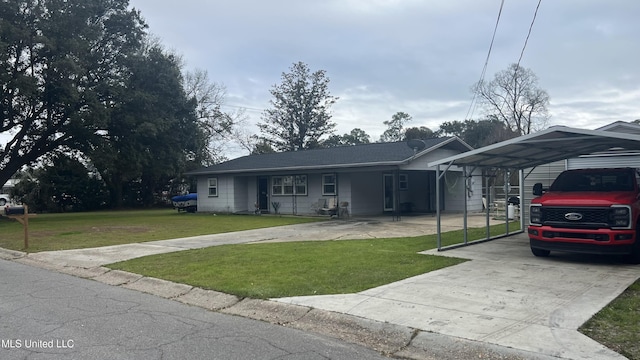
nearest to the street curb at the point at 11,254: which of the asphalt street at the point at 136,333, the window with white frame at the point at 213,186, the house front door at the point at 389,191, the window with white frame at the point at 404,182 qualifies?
the asphalt street at the point at 136,333

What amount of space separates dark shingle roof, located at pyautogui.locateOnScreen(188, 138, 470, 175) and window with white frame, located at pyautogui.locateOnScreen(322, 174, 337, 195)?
0.77 metres

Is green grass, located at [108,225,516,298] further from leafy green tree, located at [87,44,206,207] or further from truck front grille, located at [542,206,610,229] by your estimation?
leafy green tree, located at [87,44,206,207]

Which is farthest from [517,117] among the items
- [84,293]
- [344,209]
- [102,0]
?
[84,293]

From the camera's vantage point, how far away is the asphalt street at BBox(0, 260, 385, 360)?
5.02 meters

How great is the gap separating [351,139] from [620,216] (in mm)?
62583

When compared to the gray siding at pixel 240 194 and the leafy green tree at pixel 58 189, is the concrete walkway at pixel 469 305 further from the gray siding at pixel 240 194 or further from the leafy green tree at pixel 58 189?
the leafy green tree at pixel 58 189

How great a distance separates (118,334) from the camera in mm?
5676

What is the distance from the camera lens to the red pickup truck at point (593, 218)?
908 centimetres

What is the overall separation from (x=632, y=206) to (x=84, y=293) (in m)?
9.93

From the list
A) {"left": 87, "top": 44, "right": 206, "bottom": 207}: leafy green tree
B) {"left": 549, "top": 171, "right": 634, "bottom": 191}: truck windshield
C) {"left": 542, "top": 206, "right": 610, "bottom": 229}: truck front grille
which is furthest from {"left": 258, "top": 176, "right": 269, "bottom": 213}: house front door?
{"left": 542, "top": 206, "right": 610, "bottom": 229}: truck front grille

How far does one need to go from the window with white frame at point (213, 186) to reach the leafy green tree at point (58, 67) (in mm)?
7246

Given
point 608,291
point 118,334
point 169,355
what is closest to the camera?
point 169,355

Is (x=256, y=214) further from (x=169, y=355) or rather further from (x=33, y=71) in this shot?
(x=169, y=355)

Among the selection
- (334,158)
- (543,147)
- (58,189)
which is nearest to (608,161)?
(543,147)
